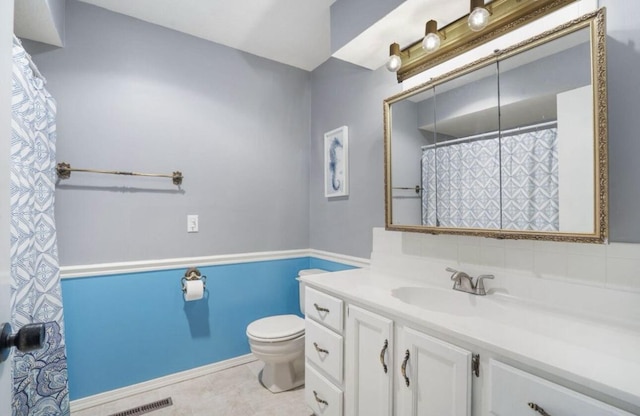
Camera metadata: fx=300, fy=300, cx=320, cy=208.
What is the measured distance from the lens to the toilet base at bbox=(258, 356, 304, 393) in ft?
6.55

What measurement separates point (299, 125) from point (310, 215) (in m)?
0.80

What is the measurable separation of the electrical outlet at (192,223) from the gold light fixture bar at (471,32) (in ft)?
5.41

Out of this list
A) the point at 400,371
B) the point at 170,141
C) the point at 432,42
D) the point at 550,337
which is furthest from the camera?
the point at 170,141

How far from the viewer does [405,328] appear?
113 centimetres

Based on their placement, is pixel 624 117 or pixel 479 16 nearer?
pixel 624 117

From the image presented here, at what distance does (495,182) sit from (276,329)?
1536 millimetres

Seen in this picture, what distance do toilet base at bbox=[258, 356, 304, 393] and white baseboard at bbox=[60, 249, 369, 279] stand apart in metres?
0.79

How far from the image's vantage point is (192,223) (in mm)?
2152

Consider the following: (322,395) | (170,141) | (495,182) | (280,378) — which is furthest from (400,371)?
(170,141)

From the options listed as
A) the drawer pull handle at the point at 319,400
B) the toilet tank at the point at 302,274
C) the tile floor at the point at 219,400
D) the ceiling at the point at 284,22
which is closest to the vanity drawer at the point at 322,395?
Result: the drawer pull handle at the point at 319,400

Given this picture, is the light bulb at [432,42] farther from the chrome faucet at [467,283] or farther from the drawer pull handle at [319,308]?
the drawer pull handle at [319,308]

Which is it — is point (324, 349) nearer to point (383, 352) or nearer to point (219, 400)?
point (383, 352)

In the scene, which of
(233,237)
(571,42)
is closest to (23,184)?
(233,237)

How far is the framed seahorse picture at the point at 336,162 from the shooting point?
222 cm
